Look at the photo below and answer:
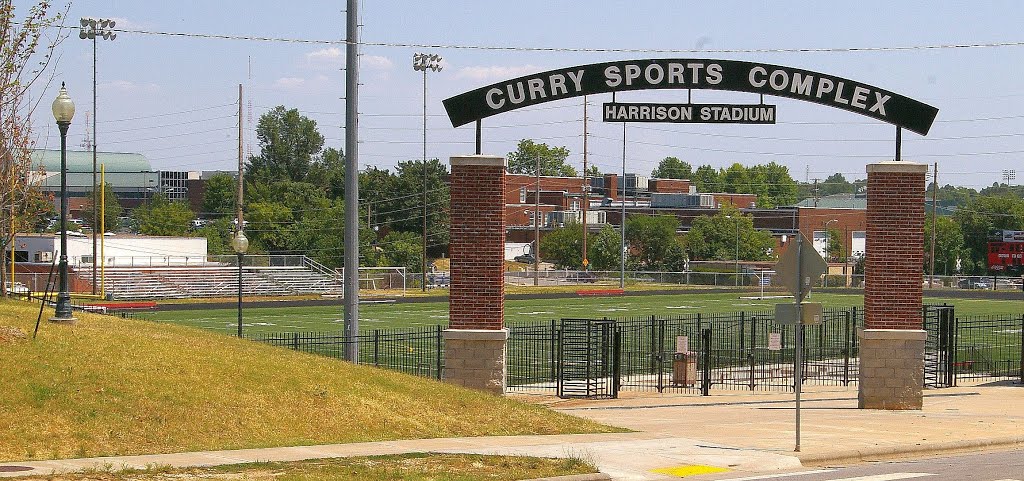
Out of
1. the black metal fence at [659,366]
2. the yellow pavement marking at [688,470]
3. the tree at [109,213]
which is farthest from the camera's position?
the tree at [109,213]

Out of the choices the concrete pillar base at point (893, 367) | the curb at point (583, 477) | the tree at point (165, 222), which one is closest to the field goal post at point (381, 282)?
the tree at point (165, 222)

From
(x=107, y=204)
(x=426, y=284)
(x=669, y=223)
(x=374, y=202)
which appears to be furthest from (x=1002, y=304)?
(x=107, y=204)

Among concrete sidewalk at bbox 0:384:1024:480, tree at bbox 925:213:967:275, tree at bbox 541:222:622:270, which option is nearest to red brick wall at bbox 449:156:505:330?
concrete sidewalk at bbox 0:384:1024:480

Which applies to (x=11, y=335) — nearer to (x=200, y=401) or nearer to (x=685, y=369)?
(x=200, y=401)

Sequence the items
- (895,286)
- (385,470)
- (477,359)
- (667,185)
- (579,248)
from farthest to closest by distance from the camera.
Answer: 1. (667,185)
2. (579,248)
3. (895,286)
4. (477,359)
5. (385,470)

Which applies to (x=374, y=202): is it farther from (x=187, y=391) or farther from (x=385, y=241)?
(x=187, y=391)

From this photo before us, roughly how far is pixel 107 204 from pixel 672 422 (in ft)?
397

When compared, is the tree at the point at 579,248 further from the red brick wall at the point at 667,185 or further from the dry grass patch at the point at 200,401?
the dry grass patch at the point at 200,401

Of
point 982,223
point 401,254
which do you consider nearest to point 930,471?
point 401,254

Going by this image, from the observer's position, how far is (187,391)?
1678cm

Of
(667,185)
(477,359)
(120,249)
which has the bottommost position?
(477,359)

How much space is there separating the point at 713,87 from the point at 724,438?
8.65 metres

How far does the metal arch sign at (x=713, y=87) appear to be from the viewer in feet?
82.5

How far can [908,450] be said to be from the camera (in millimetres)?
18484
